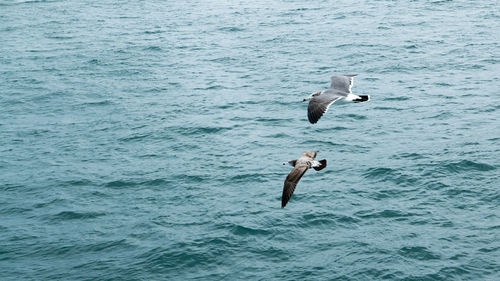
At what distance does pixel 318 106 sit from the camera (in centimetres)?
2520

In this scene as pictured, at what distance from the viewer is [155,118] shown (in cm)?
5041

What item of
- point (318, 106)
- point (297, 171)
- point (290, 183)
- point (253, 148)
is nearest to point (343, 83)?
point (318, 106)

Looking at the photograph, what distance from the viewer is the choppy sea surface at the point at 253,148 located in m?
33.7

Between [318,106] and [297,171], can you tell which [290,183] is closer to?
[297,171]

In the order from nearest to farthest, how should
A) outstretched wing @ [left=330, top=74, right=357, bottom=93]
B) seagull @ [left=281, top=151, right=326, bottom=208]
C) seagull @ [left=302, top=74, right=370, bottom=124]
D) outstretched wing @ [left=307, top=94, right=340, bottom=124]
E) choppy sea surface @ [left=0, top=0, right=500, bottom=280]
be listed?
seagull @ [left=281, top=151, right=326, bottom=208]
outstretched wing @ [left=307, top=94, right=340, bottom=124]
seagull @ [left=302, top=74, right=370, bottom=124]
outstretched wing @ [left=330, top=74, right=357, bottom=93]
choppy sea surface @ [left=0, top=0, right=500, bottom=280]

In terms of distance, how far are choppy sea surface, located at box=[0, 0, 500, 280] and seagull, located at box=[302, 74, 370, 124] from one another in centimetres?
896

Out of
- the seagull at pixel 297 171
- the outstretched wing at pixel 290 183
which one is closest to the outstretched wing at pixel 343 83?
the seagull at pixel 297 171

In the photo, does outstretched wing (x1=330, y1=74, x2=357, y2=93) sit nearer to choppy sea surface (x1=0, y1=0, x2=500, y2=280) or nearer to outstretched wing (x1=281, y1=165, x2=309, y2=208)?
outstretched wing (x1=281, y1=165, x2=309, y2=208)

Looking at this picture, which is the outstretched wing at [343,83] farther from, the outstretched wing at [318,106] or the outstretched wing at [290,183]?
the outstretched wing at [290,183]

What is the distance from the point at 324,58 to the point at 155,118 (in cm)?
1635

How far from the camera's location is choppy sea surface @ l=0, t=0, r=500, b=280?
33719 millimetres

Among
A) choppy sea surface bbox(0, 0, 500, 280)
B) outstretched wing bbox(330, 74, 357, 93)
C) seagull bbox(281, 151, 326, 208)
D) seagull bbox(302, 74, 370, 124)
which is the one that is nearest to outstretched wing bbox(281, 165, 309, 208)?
seagull bbox(281, 151, 326, 208)

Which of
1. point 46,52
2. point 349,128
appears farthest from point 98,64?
point 349,128

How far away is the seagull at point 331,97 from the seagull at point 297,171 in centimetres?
151
